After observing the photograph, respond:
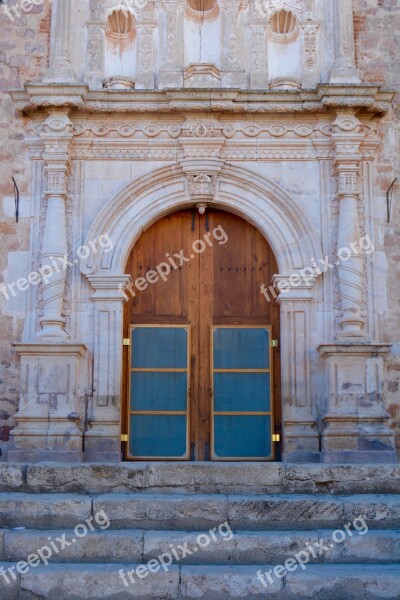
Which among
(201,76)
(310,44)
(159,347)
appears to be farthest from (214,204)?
(310,44)

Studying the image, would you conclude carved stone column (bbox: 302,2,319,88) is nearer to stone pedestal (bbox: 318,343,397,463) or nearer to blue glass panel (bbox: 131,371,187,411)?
stone pedestal (bbox: 318,343,397,463)

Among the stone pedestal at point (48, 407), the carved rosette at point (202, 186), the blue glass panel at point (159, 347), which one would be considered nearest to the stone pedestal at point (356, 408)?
the blue glass panel at point (159, 347)

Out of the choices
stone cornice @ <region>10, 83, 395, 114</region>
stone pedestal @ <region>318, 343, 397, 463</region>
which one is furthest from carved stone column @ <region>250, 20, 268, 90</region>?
stone pedestal @ <region>318, 343, 397, 463</region>

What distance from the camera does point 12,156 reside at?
10.5 m

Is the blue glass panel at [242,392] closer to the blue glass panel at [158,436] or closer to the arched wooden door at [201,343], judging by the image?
the arched wooden door at [201,343]

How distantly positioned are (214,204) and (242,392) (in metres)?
2.24

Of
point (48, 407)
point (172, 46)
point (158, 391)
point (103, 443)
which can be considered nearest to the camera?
point (48, 407)

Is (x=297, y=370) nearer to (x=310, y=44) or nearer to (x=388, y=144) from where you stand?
(x=388, y=144)

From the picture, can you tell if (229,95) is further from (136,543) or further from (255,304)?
(136,543)

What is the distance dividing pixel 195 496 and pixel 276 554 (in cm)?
95

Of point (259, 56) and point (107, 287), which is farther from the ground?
point (259, 56)

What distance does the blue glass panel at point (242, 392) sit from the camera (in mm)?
10164

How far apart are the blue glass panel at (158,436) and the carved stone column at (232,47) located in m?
4.05

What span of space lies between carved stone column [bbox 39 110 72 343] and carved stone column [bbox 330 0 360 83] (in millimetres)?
3232
